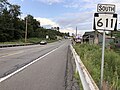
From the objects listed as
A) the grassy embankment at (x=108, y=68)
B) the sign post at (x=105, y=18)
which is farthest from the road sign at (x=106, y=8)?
the grassy embankment at (x=108, y=68)

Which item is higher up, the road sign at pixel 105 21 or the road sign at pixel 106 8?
the road sign at pixel 106 8

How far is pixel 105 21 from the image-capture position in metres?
9.77

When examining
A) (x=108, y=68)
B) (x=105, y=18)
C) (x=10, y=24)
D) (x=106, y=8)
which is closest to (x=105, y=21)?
(x=105, y=18)

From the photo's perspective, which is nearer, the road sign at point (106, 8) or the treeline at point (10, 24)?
the road sign at point (106, 8)

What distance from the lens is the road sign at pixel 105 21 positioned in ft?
31.7

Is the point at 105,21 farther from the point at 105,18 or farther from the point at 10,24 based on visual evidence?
the point at 10,24

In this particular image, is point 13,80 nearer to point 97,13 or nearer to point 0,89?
point 0,89

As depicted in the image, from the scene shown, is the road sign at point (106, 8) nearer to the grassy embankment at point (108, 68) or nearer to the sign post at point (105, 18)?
the sign post at point (105, 18)

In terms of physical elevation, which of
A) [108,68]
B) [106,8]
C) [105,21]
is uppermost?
[106,8]

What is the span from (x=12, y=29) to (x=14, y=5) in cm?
1084

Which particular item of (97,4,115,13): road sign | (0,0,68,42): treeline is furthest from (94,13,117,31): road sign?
(0,0,68,42): treeline

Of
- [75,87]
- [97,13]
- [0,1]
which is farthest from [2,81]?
[0,1]

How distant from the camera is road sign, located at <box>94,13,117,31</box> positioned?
31.7ft

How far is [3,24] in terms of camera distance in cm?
10475
